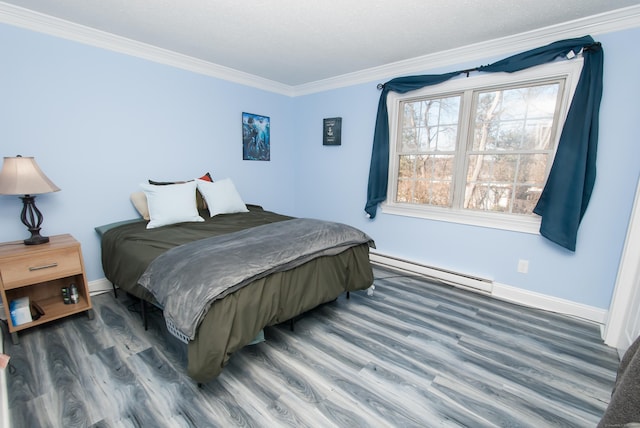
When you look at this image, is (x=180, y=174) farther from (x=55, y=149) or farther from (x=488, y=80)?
(x=488, y=80)

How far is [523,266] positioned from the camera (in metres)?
2.56

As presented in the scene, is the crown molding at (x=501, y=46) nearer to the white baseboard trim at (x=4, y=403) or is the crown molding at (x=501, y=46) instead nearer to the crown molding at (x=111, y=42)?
the crown molding at (x=111, y=42)

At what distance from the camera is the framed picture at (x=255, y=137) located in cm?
364

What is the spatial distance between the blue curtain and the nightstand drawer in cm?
371

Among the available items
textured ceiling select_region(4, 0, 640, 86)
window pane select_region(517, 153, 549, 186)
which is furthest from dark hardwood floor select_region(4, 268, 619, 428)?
textured ceiling select_region(4, 0, 640, 86)

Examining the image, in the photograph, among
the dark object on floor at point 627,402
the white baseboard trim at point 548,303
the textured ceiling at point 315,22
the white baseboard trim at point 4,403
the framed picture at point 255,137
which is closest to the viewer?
the dark object on floor at point 627,402

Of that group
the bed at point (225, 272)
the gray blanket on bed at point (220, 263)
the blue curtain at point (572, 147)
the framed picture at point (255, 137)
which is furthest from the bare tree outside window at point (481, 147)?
the framed picture at point (255, 137)

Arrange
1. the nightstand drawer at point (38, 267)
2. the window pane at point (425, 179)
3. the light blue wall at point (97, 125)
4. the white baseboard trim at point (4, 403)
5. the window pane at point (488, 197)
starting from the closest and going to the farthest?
1. the white baseboard trim at point (4, 403)
2. the nightstand drawer at point (38, 267)
3. the light blue wall at point (97, 125)
4. the window pane at point (488, 197)
5. the window pane at point (425, 179)

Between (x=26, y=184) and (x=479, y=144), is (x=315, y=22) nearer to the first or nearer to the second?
(x=479, y=144)

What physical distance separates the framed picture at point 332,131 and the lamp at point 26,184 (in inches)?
110

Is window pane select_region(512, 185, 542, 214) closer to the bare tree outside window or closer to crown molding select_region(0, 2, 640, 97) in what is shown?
the bare tree outside window

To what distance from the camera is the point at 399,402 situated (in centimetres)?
151

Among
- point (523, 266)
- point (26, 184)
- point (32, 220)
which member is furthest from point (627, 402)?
point (32, 220)

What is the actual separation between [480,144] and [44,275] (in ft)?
12.2
